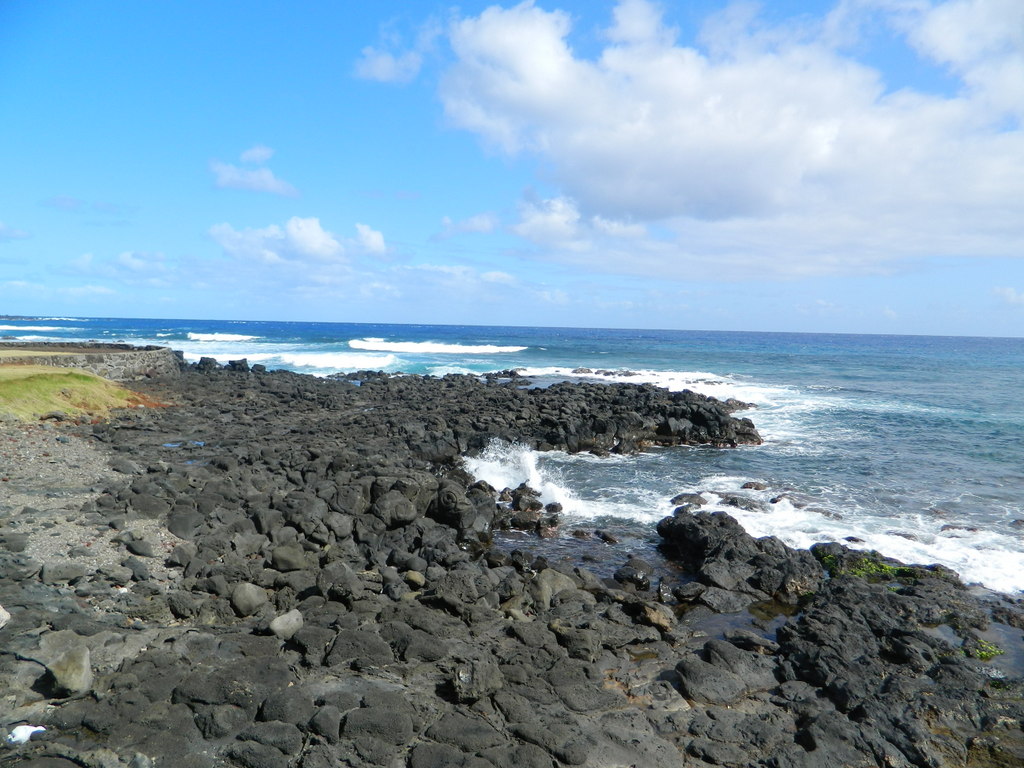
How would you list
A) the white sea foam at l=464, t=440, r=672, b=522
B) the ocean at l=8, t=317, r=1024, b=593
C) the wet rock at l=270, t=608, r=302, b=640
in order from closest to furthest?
1. the wet rock at l=270, t=608, r=302, b=640
2. the ocean at l=8, t=317, r=1024, b=593
3. the white sea foam at l=464, t=440, r=672, b=522

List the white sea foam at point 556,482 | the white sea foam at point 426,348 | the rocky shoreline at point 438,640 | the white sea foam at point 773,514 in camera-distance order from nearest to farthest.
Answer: the rocky shoreline at point 438,640
the white sea foam at point 773,514
the white sea foam at point 556,482
the white sea foam at point 426,348

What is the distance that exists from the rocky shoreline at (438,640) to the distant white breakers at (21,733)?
79 mm

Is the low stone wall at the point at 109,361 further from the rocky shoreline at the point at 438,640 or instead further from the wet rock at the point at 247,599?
the wet rock at the point at 247,599

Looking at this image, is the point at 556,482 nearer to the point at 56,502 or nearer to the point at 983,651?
the point at 983,651

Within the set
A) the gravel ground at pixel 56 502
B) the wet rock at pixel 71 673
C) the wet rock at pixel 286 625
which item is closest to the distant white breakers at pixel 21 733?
the wet rock at pixel 71 673

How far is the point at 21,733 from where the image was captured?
5410 mm

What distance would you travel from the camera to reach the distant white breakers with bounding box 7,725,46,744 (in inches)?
210

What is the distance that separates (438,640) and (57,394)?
19348 millimetres

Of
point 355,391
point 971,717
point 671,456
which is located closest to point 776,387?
point 671,456

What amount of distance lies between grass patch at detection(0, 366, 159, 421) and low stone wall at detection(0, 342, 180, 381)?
14.5ft

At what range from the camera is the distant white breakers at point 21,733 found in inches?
210

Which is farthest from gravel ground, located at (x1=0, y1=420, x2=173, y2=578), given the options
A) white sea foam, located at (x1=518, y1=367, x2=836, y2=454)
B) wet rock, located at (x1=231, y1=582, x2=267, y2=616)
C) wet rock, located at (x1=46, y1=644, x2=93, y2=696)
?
white sea foam, located at (x1=518, y1=367, x2=836, y2=454)

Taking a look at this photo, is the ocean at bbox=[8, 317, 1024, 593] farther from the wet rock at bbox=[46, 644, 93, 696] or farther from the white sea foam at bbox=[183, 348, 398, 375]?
the white sea foam at bbox=[183, 348, 398, 375]

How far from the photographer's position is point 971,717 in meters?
6.86
